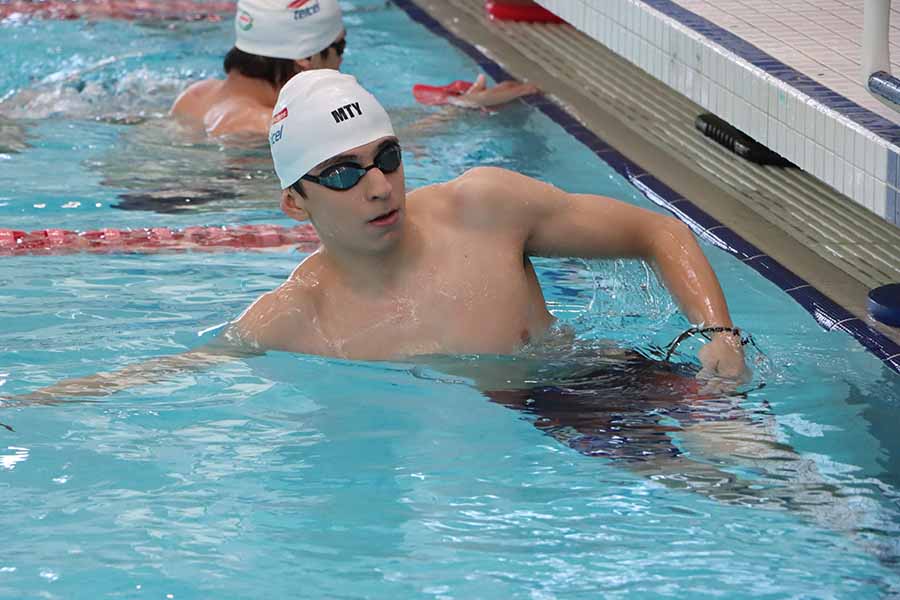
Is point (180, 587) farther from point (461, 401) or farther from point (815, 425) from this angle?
point (815, 425)

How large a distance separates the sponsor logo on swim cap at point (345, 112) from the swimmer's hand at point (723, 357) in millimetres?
974

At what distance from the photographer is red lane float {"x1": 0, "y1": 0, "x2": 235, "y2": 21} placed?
29.4 feet

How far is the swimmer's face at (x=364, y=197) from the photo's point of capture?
11.1ft

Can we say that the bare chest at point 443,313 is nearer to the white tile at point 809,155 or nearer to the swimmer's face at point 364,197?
the swimmer's face at point 364,197

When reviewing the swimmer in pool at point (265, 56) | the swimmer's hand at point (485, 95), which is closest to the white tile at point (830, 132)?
the swimmer in pool at point (265, 56)

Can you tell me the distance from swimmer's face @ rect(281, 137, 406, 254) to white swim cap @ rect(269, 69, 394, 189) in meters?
0.03

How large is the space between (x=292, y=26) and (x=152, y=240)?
3.47 ft

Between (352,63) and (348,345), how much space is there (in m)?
4.46

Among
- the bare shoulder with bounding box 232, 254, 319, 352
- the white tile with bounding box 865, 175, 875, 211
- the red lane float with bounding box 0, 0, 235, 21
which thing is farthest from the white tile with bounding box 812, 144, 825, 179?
the red lane float with bounding box 0, 0, 235, 21

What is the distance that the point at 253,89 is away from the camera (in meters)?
6.06

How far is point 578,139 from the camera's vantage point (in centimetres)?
625

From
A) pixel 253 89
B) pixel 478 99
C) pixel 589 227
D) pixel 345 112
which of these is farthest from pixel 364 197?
pixel 478 99

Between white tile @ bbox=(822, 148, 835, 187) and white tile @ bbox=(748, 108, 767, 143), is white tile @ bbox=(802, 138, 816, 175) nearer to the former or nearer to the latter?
white tile @ bbox=(822, 148, 835, 187)

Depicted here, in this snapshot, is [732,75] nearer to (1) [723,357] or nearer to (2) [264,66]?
(1) [723,357]
